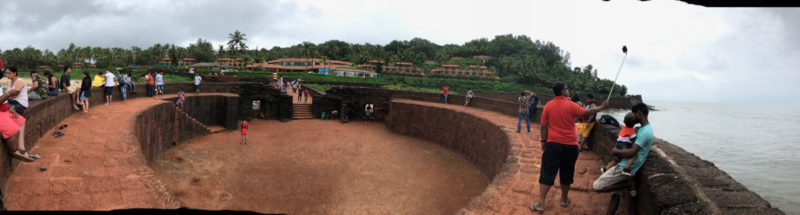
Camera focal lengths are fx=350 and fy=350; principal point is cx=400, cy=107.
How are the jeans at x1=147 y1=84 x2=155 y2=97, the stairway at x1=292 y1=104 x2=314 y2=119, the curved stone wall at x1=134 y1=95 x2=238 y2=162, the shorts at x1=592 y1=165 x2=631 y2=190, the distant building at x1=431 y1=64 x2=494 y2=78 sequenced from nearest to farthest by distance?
the shorts at x1=592 y1=165 x2=631 y2=190 < the curved stone wall at x1=134 y1=95 x2=238 y2=162 < the jeans at x1=147 y1=84 x2=155 y2=97 < the stairway at x1=292 y1=104 x2=314 y2=119 < the distant building at x1=431 y1=64 x2=494 y2=78

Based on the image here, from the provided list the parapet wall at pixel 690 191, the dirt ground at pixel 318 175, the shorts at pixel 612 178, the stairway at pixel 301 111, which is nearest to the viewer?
the parapet wall at pixel 690 191

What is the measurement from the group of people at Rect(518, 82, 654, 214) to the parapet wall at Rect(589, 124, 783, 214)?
199 mm

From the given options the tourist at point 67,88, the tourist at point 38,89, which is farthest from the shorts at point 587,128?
the tourist at point 67,88

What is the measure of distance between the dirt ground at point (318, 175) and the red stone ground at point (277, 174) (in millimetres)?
35

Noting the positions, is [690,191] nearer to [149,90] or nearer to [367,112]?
[149,90]

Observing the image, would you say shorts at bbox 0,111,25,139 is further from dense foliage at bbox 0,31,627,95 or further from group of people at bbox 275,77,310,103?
dense foliage at bbox 0,31,627,95

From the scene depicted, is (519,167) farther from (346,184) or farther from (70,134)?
(70,134)

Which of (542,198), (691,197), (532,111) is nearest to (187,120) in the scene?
(532,111)

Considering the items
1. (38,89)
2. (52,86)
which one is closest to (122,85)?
(52,86)

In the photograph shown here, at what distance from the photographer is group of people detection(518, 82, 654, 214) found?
12.5 feet

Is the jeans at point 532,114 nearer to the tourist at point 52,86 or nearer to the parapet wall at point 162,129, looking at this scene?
the parapet wall at point 162,129

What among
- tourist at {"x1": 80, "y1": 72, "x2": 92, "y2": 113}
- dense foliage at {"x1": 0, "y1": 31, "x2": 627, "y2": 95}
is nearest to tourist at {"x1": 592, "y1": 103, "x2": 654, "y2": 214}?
tourist at {"x1": 80, "y1": 72, "x2": 92, "y2": 113}

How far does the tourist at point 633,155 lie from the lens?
376 cm

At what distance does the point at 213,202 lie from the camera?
9.02m
